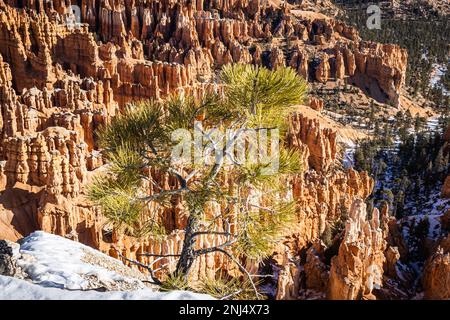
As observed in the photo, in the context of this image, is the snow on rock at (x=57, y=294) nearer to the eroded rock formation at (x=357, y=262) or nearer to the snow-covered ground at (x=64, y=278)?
the snow-covered ground at (x=64, y=278)

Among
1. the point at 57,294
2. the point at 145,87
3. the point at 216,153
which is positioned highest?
the point at 216,153

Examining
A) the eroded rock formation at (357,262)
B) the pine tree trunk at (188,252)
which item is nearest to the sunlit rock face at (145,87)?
the eroded rock formation at (357,262)

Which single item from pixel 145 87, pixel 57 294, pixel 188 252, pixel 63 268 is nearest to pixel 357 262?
pixel 188 252

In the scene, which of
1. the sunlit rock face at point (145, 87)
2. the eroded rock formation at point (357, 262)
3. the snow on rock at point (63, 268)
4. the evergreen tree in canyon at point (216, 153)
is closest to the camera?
the snow on rock at point (63, 268)

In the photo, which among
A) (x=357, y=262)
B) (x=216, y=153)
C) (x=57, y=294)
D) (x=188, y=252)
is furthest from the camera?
(x=357, y=262)

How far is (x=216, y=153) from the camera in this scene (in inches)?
214

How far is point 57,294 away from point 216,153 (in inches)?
93.6

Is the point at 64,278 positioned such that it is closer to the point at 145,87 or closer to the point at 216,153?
the point at 216,153

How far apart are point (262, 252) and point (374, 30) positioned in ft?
254

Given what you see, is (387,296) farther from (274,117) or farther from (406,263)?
(274,117)

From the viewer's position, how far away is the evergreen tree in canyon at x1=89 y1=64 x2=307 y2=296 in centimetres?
529

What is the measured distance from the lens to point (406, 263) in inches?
862

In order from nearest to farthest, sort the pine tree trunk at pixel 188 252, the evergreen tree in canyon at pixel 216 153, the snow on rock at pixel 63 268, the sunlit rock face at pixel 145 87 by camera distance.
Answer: the snow on rock at pixel 63 268 < the evergreen tree in canyon at pixel 216 153 < the pine tree trunk at pixel 188 252 < the sunlit rock face at pixel 145 87

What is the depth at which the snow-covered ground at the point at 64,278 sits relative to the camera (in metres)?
3.96
